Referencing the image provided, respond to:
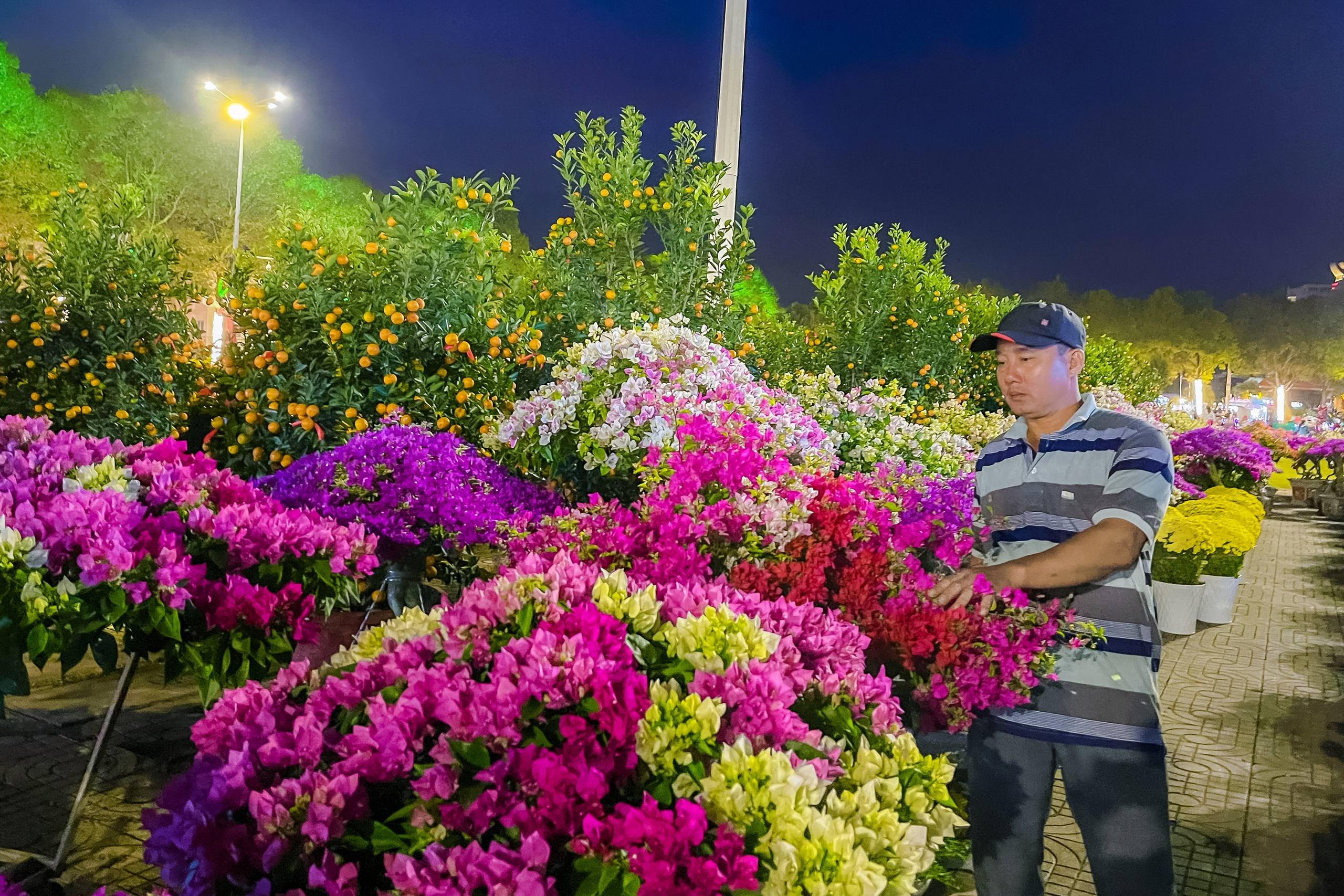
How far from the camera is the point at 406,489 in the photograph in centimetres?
348

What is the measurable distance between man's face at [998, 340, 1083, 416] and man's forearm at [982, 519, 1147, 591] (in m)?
0.41

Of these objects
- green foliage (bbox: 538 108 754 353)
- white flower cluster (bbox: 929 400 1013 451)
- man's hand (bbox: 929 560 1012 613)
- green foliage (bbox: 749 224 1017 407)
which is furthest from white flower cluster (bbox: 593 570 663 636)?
green foliage (bbox: 749 224 1017 407)

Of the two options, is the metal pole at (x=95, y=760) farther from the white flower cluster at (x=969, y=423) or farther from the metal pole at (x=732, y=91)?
the metal pole at (x=732, y=91)

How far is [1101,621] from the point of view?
230 centimetres

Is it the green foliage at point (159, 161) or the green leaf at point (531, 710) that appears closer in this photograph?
the green leaf at point (531, 710)

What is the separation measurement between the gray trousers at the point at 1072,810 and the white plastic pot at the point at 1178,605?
6231mm

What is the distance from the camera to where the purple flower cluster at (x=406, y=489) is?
3426 mm

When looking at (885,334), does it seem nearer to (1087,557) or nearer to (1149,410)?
(1149,410)

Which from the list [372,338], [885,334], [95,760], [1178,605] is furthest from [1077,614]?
[885,334]

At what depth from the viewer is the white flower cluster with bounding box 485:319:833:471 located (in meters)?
3.54

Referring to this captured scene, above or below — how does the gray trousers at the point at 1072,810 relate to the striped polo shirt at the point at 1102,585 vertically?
below

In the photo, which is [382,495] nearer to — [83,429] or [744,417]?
[744,417]

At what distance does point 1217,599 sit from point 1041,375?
7.06 meters

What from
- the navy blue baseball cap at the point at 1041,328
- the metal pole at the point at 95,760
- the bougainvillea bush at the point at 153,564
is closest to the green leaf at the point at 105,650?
the bougainvillea bush at the point at 153,564
